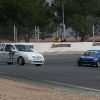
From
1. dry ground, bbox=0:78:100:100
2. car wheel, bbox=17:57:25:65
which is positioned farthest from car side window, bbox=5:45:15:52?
dry ground, bbox=0:78:100:100

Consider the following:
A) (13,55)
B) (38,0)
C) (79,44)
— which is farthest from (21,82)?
(38,0)

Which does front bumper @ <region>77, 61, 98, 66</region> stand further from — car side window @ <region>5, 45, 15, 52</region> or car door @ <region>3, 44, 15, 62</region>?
car side window @ <region>5, 45, 15, 52</region>

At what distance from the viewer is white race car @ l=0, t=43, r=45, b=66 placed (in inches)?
1007

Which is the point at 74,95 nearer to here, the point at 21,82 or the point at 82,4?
the point at 21,82

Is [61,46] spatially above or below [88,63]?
above

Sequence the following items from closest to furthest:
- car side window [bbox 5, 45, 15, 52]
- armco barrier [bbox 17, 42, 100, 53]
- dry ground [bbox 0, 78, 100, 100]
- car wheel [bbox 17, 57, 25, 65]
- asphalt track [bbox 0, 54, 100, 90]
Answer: dry ground [bbox 0, 78, 100, 100]
asphalt track [bbox 0, 54, 100, 90]
car wheel [bbox 17, 57, 25, 65]
car side window [bbox 5, 45, 15, 52]
armco barrier [bbox 17, 42, 100, 53]

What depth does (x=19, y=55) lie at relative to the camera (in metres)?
26.0

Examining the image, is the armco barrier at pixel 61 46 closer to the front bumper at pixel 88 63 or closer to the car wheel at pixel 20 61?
the car wheel at pixel 20 61

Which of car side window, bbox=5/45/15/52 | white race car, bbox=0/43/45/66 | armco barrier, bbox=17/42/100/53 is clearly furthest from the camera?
armco barrier, bbox=17/42/100/53

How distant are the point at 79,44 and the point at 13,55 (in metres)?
19.9

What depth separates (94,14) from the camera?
65625mm

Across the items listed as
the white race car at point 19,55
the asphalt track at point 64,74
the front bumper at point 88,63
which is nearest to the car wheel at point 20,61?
the white race car at point 19,55

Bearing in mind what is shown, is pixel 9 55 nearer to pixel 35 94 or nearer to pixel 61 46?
pixel 35 94

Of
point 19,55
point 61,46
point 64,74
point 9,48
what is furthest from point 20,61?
point 61,46
